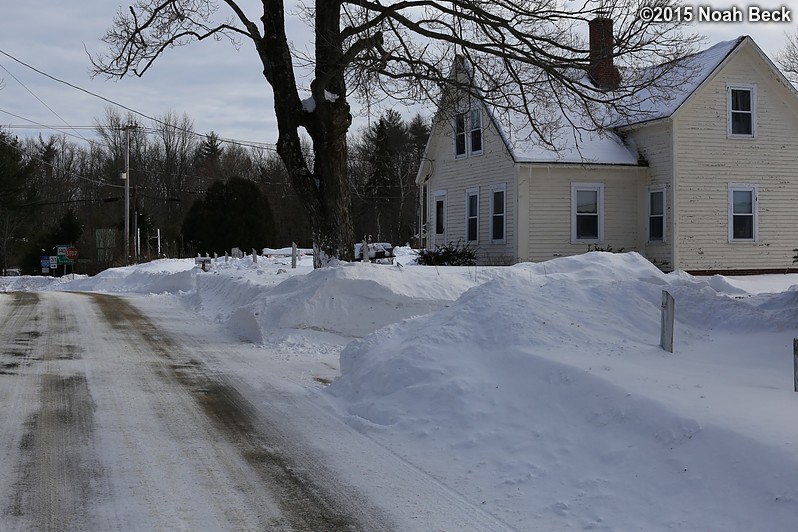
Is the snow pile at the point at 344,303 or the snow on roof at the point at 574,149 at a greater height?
the snow on roof at the point at 574,149

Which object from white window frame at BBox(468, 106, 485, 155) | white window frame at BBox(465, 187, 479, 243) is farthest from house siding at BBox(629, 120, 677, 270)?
white window frame at BBox(465, 187, 479, 243)

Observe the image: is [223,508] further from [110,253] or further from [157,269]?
[110,253]

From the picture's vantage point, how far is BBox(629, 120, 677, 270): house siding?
23.6 m

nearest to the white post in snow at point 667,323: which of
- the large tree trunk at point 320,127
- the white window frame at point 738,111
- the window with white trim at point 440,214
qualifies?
the large tree trunk at point 320,127

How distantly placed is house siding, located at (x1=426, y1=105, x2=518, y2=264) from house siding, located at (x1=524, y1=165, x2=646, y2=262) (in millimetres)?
584

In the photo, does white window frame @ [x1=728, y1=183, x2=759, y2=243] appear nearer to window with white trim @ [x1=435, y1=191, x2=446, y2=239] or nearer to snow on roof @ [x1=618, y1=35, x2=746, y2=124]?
snow on roof @ [x1=618, y1=35, x2=746, y2=124]

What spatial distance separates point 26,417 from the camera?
25.9 ft

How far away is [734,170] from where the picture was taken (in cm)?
2405

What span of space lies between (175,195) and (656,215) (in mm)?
57363

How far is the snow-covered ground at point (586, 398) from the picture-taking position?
5.18 m

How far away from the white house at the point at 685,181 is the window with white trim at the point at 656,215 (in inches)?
1.3

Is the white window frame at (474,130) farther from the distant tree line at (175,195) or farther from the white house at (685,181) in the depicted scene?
the distant tree line at (175,195)

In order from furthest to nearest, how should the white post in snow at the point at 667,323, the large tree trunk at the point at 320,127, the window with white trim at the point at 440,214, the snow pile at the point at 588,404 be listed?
1. the window with white trim at the point at 440,214
2. the large tree trunk at the point at 320,127
3. the white post in snow at the point at 667,323
4. the snow pile at the point at 588,404

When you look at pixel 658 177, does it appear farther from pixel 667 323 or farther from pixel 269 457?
pixel 269 457
